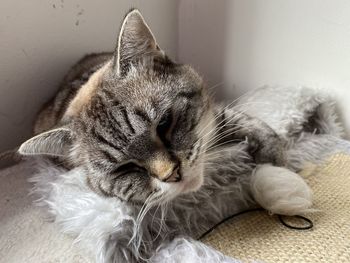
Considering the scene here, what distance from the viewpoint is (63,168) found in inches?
46.0

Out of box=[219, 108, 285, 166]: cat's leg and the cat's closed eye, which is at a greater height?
the cat's closed eye

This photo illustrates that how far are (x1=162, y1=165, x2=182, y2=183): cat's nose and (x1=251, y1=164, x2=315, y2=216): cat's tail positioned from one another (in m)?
0.22

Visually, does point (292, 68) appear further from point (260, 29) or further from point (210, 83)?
point (210, 83)

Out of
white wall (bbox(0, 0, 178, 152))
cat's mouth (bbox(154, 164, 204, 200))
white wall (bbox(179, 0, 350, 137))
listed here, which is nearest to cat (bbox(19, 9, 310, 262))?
cat's mouth (bbox(154, 164, 204, 200))

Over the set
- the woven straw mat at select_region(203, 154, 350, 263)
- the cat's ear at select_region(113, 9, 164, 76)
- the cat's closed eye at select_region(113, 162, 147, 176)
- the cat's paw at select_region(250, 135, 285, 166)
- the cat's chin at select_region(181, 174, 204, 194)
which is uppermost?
the cat's ear at select_region(113, 9, 164, 76)

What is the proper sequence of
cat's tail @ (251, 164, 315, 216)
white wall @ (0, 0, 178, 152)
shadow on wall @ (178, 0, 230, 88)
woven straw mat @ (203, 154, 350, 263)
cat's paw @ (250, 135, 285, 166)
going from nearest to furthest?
woven straw mat @ (203, 154, 350, 263)
cat's tail @ (251, 164, 315, 216)
cat's paw @ (250, 135, 285, 166)
white wall @ (0, 0, 178, 152)
shadow on wall @ (178, 0, 230, 88)

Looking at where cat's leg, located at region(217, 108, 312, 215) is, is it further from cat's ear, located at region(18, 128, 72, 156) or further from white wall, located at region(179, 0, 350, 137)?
cat's ear, located at region(18, 128, 72, 156)

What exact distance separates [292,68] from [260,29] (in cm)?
17

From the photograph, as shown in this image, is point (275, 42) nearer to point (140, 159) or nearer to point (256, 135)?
point (256, 135)

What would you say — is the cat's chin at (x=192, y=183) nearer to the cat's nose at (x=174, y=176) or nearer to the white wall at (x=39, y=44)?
the cat's nose at (x=174, y=176)

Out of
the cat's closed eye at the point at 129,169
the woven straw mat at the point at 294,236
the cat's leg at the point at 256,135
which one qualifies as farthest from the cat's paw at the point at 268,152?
the cat's closed eye at the point at 129,169

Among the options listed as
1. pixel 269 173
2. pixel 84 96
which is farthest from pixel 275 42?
pixel 84 96

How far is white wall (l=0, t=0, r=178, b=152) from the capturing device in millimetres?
1259

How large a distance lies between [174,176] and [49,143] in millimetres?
315
